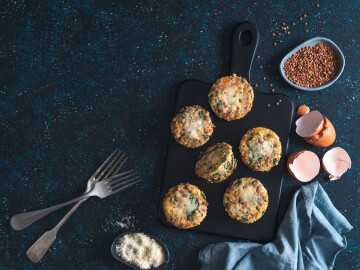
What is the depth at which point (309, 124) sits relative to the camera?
8.27 feet

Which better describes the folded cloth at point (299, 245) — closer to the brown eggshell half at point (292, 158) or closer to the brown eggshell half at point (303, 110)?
the brown eggshell half at point (292, 158)

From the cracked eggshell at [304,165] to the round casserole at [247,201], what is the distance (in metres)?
0.22

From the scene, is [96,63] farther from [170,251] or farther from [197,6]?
[170,251]

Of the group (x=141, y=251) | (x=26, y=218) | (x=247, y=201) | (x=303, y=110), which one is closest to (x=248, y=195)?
(x=247, y=201)

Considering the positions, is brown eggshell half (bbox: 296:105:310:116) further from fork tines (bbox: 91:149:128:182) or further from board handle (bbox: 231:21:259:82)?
fork tines (bbox: 91:149:128:182)

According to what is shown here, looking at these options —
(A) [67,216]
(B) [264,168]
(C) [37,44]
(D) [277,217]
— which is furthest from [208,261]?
(C) [37,44]

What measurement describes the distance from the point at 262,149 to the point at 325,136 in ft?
1.27

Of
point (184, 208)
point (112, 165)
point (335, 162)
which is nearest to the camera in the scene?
point (184, 208)

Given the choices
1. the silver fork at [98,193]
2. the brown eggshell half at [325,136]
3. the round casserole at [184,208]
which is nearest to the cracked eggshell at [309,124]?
the brown eggshell half at [325,136]

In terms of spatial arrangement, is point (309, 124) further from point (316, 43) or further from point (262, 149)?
point (316, 43)

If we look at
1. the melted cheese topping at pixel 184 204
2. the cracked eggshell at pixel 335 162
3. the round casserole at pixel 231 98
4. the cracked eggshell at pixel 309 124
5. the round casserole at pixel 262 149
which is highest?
the round casserole at pixel 231 98

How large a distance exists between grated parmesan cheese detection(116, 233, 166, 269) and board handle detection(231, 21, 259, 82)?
46.3 inches

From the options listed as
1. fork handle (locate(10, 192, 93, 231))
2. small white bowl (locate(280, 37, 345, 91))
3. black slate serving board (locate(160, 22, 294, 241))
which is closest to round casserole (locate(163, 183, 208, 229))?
black slate serving board (locate(160, 22, 294, 241))

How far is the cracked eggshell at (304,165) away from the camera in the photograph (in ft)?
8.26
